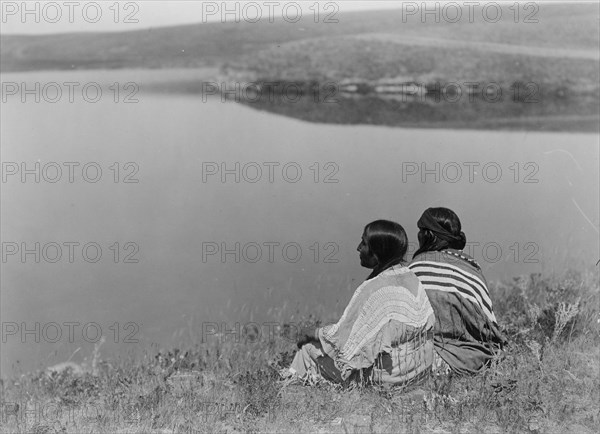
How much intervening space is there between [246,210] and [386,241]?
2651mm

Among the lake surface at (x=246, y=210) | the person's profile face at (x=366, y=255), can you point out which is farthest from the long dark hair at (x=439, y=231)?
the lake surface at (x=246, y=210)

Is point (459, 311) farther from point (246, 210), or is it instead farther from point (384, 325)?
point (246, 210)

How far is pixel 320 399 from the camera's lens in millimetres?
4152

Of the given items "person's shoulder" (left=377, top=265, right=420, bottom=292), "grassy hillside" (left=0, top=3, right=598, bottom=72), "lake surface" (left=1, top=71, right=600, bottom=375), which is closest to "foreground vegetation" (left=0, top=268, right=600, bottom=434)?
"person's shoulder" (left=377, top=265, right=420, bottom=292)

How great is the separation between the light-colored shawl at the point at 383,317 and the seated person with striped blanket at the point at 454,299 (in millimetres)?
361

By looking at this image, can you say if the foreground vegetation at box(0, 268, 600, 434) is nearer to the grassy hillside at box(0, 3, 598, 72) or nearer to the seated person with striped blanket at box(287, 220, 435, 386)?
the seated person with striped blanket at box(287, 220, 435, 386)

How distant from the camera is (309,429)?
391 cm

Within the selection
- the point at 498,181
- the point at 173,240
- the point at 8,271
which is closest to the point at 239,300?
the point at 173,240

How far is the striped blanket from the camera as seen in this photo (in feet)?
14.9

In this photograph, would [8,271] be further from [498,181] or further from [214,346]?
[498,181]

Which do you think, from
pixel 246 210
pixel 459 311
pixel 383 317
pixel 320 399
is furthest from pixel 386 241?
pixel 246 210

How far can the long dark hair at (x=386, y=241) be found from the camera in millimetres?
4141

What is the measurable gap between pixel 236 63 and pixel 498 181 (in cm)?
272

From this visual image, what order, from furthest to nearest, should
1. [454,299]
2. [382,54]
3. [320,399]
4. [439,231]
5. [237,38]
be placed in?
[382,54] < [237,38] < [439,231] < [454,299] < [320,399]
